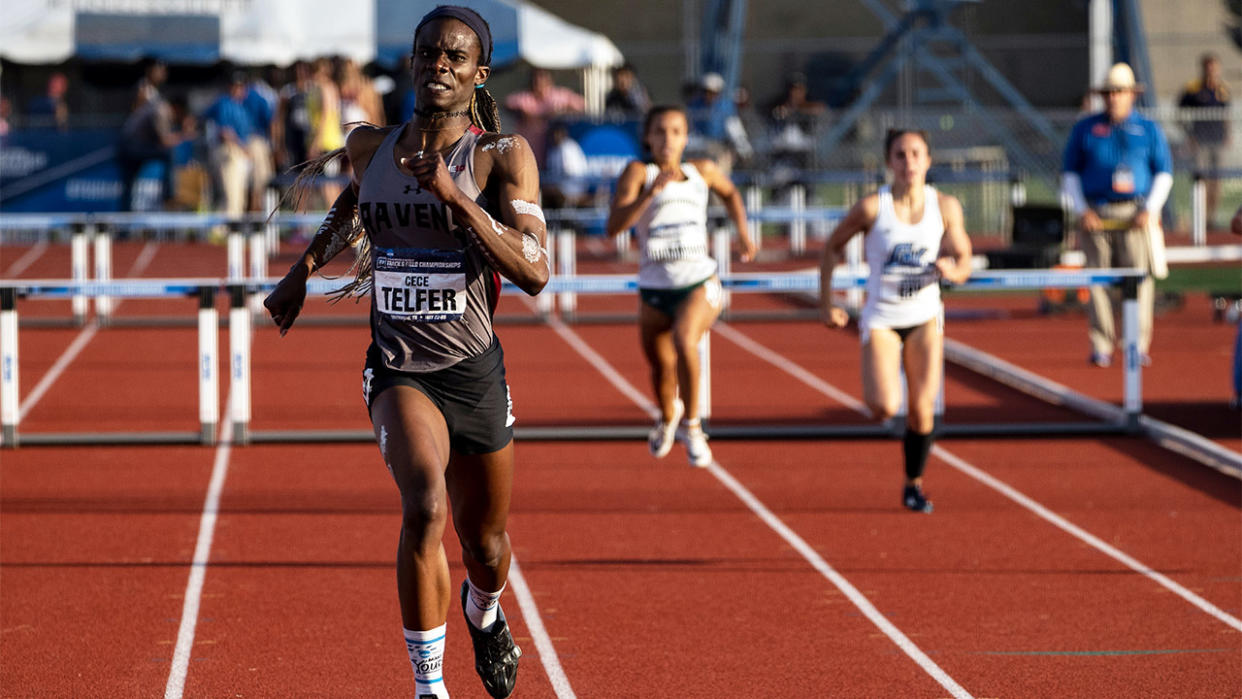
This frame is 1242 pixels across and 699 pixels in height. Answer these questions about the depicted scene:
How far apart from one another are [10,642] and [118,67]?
77.9 ft

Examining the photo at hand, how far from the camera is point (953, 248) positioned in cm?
873

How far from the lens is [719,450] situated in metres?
A: 10.9

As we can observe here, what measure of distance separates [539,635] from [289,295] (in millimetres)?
2037

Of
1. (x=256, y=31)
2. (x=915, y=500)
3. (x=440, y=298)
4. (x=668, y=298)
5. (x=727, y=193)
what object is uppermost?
(x=256, y=31)

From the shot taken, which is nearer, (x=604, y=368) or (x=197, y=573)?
(x=197, y=573)

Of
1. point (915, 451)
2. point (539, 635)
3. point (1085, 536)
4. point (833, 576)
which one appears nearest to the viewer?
point (539, 635)

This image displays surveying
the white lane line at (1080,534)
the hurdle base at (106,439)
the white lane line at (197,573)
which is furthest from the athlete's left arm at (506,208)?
the hurdle base at (106,439)

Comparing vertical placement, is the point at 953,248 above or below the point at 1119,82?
below

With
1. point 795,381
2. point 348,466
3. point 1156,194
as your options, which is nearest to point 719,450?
point 348,466

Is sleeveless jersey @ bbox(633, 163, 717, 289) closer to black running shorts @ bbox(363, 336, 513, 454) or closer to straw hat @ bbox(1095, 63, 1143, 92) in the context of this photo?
black running shorts @ bbox(363, 336, 513, 454)

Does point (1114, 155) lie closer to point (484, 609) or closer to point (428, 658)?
point (484, 609)

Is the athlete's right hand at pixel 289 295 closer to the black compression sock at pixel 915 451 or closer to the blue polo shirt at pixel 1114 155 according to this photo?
the black compression sock at pixel 915 451

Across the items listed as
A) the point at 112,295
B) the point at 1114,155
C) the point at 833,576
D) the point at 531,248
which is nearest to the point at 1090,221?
the point at 1114,155

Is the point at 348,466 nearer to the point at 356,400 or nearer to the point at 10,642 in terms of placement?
the point at 356,400
